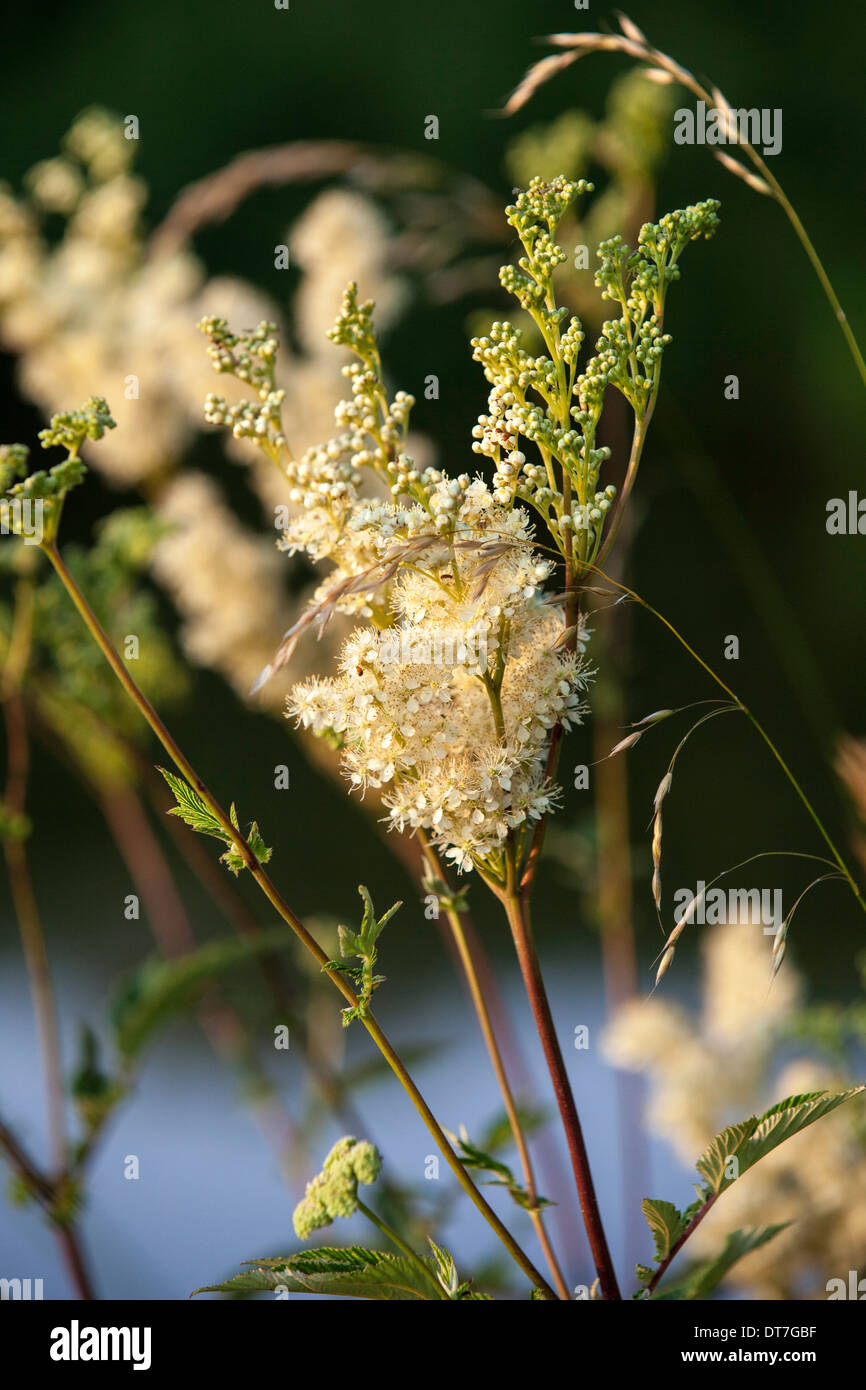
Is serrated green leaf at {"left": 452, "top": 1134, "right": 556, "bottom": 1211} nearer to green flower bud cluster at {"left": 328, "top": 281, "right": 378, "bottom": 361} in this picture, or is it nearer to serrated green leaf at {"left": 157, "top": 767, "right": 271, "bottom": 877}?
serrated green leaf at {"left": 157, "top": 767, "right": 271, "bottom": 877}

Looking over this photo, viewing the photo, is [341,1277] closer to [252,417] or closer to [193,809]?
[193,809]

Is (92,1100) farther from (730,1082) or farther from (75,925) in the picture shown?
(75,925)

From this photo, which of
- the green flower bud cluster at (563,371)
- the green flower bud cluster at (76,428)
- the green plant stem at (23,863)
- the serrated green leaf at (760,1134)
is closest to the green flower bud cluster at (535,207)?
the green flower bud cluster at (563,371)

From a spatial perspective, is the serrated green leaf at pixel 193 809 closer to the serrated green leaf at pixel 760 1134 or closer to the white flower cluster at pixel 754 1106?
the serrated green leaf at pixel 760 1134

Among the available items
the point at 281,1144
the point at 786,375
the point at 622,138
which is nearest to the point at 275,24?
the point at 786,375

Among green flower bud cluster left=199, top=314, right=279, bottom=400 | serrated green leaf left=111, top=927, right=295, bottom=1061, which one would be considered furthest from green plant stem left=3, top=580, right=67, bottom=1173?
green flower bud cluster left=199, top=314, right=279, bottom=400

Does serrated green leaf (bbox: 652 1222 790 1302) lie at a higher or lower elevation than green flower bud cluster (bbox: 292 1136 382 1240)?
lower
